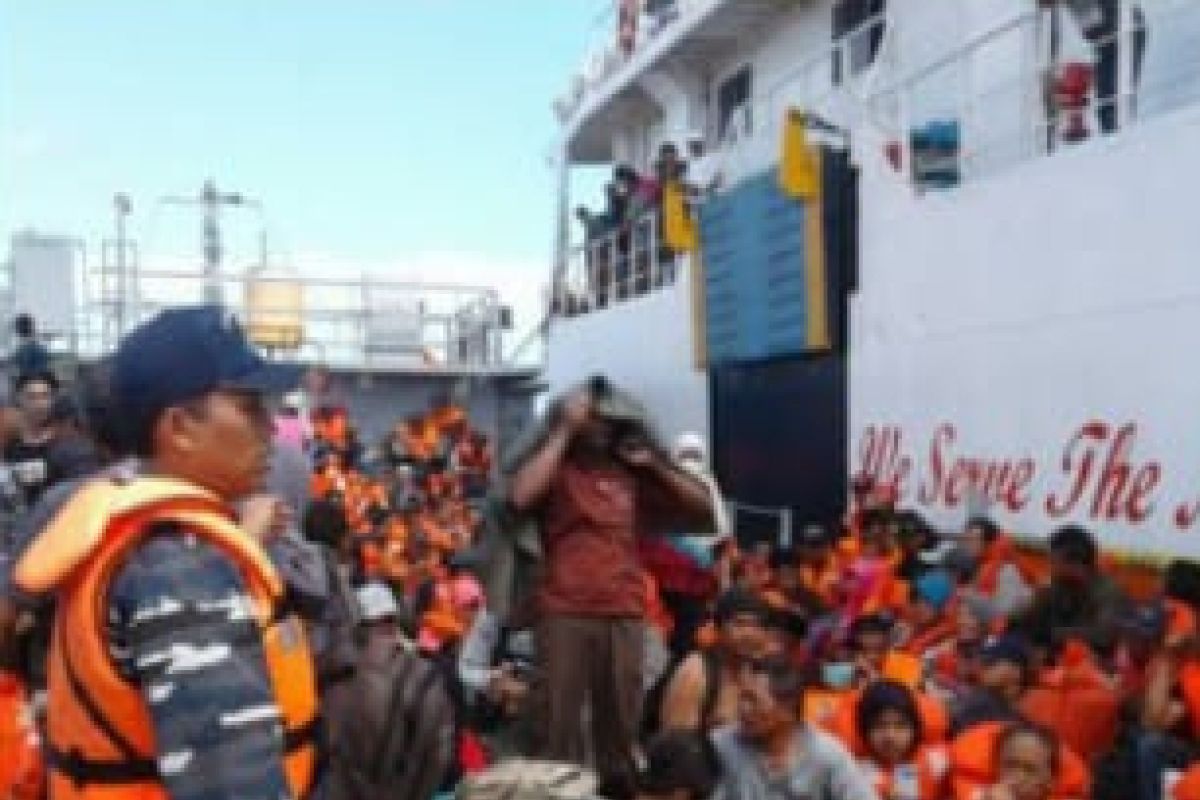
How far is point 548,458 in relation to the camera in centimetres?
423

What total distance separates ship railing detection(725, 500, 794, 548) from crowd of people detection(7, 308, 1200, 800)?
174 cm

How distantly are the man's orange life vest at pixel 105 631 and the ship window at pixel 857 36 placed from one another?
10.4 metres

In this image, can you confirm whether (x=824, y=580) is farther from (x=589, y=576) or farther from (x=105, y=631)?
(x=105, y=631)

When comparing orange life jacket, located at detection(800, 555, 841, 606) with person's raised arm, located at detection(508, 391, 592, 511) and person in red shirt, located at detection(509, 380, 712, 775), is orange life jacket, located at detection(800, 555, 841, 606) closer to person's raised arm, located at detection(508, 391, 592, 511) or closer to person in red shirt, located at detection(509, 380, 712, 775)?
person in red shirt, located at detection(509, 380, 712, 775)

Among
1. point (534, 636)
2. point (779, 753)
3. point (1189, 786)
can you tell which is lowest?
point (1189, 786)

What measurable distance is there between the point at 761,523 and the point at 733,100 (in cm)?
466

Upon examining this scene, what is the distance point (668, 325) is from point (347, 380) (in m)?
6.69

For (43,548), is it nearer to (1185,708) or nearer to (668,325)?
(1185,708)

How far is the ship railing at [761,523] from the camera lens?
11.5 m

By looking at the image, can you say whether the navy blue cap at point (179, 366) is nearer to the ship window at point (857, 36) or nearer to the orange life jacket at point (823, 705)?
the orange life jacket at point (823, 705)

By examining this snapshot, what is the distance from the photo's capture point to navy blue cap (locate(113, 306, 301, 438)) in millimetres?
1881

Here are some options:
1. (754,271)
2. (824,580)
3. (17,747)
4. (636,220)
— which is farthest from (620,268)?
(17,747)

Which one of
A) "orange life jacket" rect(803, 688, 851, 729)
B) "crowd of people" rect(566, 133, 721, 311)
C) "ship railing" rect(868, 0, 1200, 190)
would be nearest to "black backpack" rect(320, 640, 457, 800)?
"orange life jacket" rect(803, 688, 851, 729)

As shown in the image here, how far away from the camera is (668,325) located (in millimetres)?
14414
